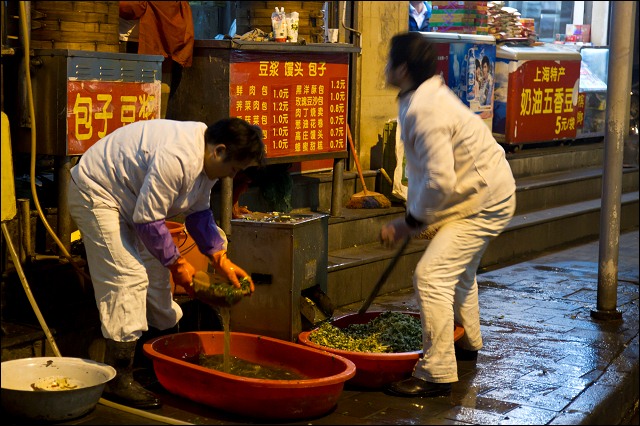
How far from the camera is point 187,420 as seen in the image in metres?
5.75

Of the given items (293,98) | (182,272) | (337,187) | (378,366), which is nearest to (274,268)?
(378,366)

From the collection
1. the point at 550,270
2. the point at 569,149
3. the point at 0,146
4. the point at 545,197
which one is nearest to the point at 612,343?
the point at 550,270

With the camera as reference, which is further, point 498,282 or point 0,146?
point 498,282

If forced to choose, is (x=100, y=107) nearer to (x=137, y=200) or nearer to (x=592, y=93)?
(x=137, y=200)

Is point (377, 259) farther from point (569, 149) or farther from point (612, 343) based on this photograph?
point (569, 149)

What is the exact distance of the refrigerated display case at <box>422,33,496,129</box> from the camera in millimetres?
12938

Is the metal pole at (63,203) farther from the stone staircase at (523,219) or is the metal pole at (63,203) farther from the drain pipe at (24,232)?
the stone staircase at (523,219)

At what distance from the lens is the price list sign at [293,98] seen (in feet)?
27.7

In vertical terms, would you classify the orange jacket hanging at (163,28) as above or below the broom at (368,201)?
above

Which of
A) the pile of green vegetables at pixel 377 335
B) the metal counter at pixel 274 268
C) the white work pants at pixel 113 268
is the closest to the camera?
the white work pants at pixel 113 268

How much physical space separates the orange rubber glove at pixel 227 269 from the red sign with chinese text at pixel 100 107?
155 cm

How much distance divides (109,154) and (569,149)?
11175mm

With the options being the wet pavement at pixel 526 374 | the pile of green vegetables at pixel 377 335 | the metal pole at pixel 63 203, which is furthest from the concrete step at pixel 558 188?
the metal pole at pixel 63 203

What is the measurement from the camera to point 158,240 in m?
5.69
